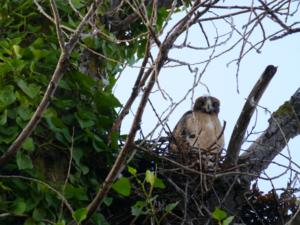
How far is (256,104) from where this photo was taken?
4.20m

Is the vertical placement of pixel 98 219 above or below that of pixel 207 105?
below

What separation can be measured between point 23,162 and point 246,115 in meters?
→ 1.25

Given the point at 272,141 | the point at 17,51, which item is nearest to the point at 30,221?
the point at 17,51

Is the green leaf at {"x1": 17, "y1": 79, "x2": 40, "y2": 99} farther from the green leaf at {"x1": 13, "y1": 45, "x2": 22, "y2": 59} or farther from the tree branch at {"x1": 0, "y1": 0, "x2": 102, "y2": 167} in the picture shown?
the tree branch at {"x1": 0, "y1": 0, "x2": 102, "y2": 167}

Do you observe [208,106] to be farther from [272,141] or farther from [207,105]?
[272,141]

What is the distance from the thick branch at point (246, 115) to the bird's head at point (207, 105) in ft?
7.42

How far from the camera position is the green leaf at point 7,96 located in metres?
4.23

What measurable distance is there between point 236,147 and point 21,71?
1.34m

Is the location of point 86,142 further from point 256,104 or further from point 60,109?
point 256,104

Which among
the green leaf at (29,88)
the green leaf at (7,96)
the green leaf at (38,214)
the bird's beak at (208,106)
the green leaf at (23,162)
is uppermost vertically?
the bird's beak at (208,106)

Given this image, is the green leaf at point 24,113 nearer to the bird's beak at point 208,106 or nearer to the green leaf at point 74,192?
the green leaf at point 74,192

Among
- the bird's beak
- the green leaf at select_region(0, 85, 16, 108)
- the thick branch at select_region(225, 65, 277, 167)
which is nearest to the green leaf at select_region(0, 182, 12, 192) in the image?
the green leaf at select_region(0, 85, 16, 108)

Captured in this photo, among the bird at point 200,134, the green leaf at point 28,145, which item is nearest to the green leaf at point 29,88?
the green leaf at point 28,145

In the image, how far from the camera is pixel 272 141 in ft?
17.1
